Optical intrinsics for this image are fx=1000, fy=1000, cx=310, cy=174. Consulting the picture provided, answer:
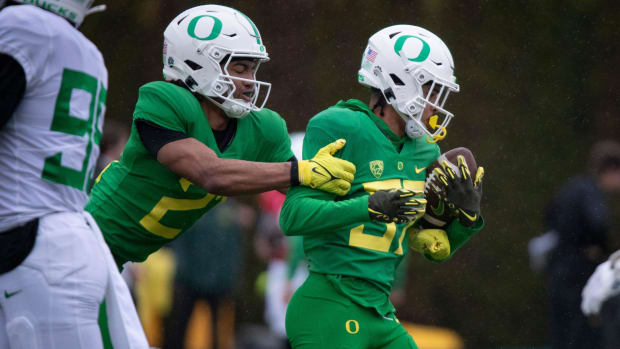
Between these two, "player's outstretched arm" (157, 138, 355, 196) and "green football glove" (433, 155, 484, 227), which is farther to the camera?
"green football glove" (433, 155, 484, 227)

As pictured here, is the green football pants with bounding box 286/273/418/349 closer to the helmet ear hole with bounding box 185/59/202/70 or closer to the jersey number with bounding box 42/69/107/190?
the helmet ear hole with bounding box 185/59/202/70

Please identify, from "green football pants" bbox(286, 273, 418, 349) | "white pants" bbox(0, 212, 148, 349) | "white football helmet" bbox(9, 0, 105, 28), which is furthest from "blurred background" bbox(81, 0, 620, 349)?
"white pants" bbox(0, 212, 148, 349)

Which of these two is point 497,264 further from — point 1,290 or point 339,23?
point 1,290

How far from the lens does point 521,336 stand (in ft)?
21.9

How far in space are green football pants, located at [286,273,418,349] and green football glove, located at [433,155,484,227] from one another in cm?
47

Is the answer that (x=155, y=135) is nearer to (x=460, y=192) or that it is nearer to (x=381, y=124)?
(x=381, y=124)

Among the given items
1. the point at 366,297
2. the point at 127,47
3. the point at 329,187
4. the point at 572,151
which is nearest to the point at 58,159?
the point at 329,187

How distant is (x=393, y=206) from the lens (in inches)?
128

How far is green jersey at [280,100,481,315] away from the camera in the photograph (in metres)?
3.38

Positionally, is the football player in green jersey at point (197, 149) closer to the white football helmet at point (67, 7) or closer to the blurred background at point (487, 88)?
the white football helmet at point (67, 7)

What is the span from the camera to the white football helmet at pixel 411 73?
11.6ft

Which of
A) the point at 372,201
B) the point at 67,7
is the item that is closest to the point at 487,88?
the point at 372,201

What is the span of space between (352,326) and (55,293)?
115 cm

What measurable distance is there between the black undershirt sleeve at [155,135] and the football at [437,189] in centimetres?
89
